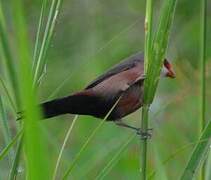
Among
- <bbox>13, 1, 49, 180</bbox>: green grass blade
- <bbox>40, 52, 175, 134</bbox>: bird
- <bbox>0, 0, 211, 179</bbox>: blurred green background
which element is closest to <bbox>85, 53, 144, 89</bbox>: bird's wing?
<bbox>40, 52, 175, 134</bbox>: bird

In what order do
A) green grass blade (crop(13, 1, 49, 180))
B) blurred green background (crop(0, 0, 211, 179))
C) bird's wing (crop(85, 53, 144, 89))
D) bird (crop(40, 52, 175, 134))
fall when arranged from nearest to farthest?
1. green grass blade (crop(13, 1, 49, 180))
2. bird (crop(40, 52, 175, 134))
3. bird's wing (crop(85, 53, 144, 89))
4. blurred green background (crop(0, 0, 211, 179))

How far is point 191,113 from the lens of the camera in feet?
14.5

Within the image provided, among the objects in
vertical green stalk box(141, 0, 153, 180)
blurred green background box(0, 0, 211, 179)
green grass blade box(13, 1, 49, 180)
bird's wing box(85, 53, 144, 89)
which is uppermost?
blurred green background box(0, 0, 211, 179)

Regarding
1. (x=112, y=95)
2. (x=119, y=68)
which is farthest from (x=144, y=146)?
(x=119, y=68)

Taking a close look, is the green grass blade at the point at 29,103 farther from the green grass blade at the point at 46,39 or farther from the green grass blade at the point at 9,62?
the green grass blade at the point at 9,62

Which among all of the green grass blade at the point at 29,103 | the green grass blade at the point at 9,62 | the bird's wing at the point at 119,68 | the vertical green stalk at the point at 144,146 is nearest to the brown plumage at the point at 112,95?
the bird's wing at the point at 119,68

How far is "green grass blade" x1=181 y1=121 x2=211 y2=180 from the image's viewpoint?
5.41 feet

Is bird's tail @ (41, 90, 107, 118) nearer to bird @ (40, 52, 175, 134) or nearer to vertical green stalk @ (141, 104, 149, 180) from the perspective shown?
bird @ (40, 52, 175, 134)

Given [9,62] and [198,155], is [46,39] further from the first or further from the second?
[198,155]

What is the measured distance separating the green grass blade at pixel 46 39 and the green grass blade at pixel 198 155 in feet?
1.20

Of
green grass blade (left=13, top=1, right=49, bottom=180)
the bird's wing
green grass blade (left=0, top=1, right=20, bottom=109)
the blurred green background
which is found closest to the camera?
green grass blade (left=13, top=1, right=49, bottom=180)

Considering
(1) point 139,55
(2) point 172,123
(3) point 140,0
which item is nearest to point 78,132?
(2) point 172,123

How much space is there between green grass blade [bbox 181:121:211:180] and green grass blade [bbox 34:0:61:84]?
0.37 meters

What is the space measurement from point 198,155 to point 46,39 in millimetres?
414
